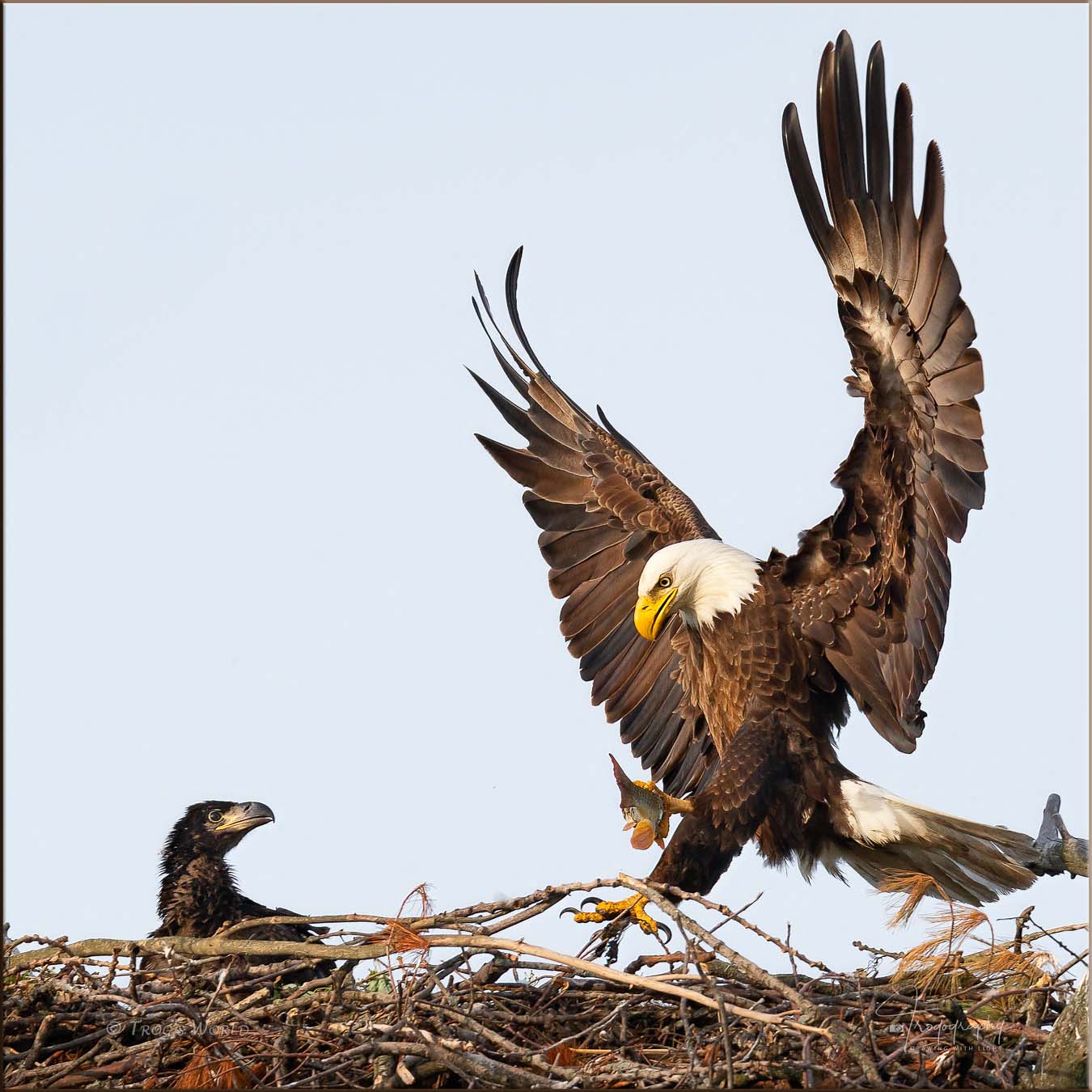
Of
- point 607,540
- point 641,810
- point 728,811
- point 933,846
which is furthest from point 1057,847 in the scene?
point 607,540

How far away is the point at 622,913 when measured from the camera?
4797mm

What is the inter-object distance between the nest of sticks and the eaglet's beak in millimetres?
1211

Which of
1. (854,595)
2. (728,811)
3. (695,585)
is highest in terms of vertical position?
(695,585)

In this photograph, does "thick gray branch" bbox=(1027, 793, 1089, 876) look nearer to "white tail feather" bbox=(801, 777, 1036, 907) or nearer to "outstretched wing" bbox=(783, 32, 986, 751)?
"white tail feather" bbox=(801, 777, 1036, 907)

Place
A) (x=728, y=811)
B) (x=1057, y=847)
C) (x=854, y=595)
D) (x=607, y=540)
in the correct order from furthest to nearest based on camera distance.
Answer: (x=607, y=540) < (x=854, y=595) < (x=728, y=811) < (x=1057, y=847)

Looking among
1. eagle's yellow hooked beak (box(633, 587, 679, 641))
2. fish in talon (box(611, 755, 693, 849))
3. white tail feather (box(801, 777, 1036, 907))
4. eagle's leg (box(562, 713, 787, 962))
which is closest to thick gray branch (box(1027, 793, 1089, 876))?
white tail feather (box(801, 777, 1036, 907))

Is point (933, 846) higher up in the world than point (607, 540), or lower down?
lower down

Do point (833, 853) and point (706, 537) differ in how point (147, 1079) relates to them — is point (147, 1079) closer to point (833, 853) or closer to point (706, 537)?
point (833, 853)

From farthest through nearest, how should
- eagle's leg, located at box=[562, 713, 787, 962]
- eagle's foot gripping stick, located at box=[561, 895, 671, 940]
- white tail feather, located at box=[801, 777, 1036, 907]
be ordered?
white tail feather, located at box=[801, 777, 1036, 907] < eagle's leg, located at box=[562, 713, 787, 962] < eagle's foot gripping stick, located at box=[561, 895, 671, 940]

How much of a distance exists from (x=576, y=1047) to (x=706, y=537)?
8.91 feet

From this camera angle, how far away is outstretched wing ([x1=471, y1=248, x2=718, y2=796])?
6.43 metres

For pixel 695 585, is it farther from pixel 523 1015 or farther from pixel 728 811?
pixel 523 1015

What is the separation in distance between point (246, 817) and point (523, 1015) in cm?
201

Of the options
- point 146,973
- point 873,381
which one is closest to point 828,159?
point 873,381
